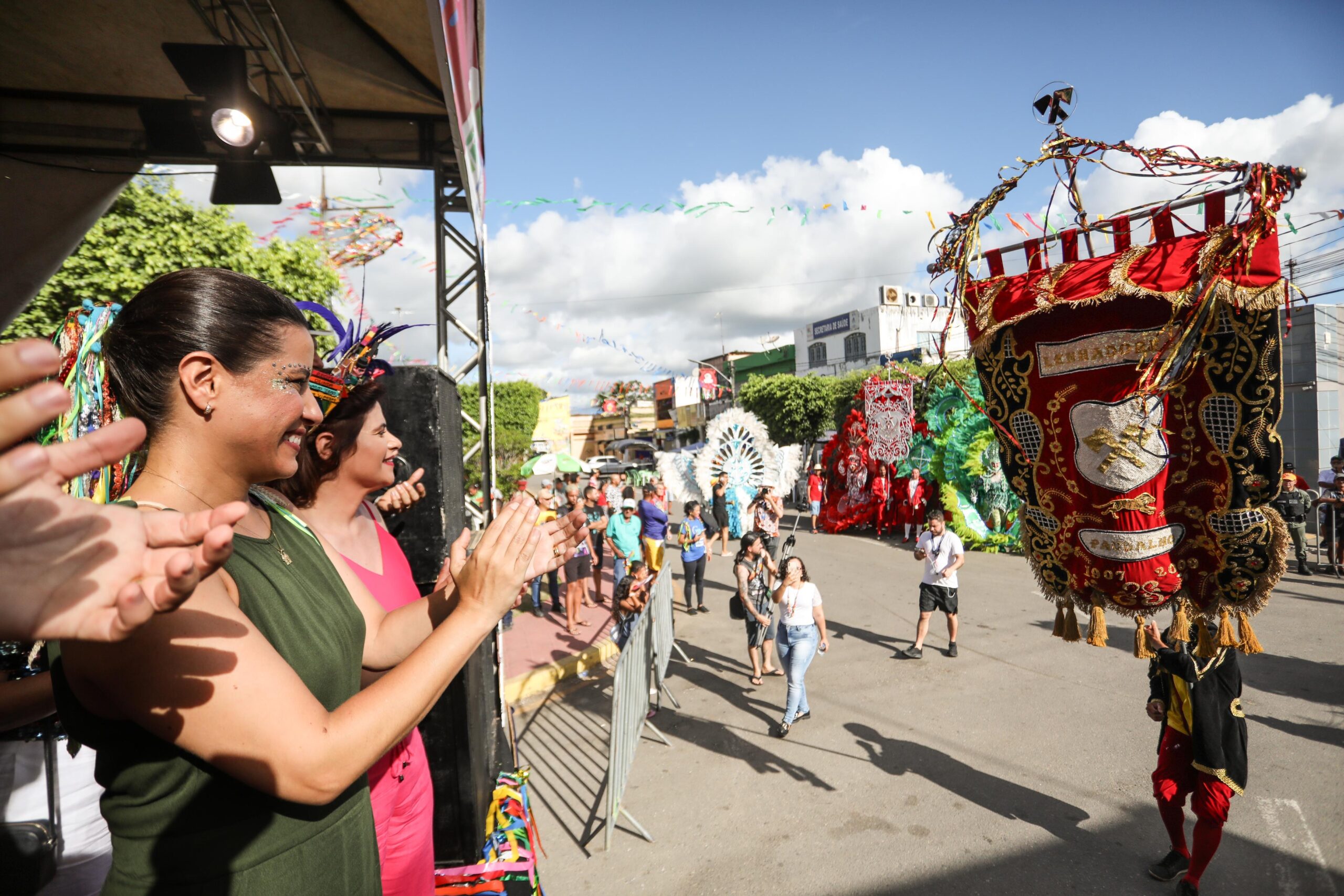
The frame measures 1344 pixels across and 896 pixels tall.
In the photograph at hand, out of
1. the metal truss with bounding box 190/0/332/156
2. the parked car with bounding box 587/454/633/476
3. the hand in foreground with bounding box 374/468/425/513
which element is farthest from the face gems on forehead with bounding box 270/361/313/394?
the parked car with bounding box 587/454/633/476

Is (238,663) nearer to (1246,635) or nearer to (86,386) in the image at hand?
(86,386)

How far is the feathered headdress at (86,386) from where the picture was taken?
7.97 feet

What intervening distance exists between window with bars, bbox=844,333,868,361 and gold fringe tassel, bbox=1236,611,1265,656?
3710 centimetres

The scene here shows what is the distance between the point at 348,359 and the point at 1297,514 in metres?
11.7

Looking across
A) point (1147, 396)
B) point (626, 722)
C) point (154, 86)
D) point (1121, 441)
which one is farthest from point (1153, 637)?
point (154, 86)

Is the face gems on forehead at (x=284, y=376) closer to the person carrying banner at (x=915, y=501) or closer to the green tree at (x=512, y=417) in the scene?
the person carrying banner at (x=915, y=501)

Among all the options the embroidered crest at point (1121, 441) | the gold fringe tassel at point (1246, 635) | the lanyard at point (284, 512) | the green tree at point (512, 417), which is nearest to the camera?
the lanyard at point (284, 512)

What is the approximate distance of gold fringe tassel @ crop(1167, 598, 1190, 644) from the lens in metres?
2.92

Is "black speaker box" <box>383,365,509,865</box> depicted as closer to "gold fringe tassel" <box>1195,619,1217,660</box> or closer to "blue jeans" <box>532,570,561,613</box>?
"gold fringe tassel" <box>1195,619,1217,660</box>

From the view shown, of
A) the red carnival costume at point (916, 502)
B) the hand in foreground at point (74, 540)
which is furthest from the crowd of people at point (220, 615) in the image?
the red carnival costume at point (916, 502)

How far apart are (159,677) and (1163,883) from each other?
14.8 feet

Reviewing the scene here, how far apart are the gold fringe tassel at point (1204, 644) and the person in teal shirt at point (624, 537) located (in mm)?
6188

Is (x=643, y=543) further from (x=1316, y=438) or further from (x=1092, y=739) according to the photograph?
(x=1316, y=438)

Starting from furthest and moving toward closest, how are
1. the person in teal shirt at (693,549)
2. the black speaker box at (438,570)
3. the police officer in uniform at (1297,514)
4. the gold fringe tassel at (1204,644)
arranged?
1. the person in teal shirt at (693,549)
2. the police officer in uniform at (1297,514)
3. the gold fringe tassel at (1204,644)
4. the black speaker box at (438,570)
